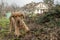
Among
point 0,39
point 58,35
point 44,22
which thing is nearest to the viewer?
point 58,35

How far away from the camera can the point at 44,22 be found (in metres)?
10.8

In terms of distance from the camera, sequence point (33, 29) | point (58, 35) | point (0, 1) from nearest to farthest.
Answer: point (58, 35) < point (33, 29) < point (0, 1)

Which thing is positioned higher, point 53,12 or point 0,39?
point 53,12

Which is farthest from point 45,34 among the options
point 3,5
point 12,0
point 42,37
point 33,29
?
point 3,5

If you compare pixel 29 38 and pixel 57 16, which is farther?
pixel 57 16

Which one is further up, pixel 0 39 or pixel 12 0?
pixel 12 0

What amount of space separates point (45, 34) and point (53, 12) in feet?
10.4

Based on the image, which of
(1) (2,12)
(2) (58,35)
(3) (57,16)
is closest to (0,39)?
(2) (58,35)

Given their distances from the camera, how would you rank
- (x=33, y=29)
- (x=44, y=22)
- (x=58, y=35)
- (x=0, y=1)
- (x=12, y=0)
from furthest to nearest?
(x=0, y=1), (x=12, y=0), (x=44, y=22), (x=33, y=29), (x=58, y=35)

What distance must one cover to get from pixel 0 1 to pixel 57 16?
36.1 feet

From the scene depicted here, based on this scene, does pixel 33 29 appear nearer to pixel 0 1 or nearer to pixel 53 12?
pixel 53 12

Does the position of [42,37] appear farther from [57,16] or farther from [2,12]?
[2,12]

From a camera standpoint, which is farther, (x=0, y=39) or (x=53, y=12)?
(x=53, y=12)

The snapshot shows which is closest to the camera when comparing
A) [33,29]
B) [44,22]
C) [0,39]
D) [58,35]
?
[58,35]
